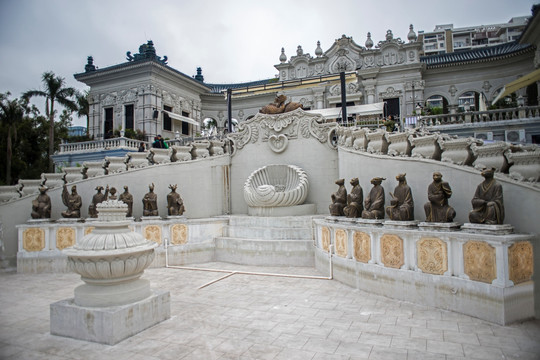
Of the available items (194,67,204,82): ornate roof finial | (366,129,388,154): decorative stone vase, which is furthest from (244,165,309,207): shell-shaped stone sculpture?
(194,67,204,82): ornate roof finial

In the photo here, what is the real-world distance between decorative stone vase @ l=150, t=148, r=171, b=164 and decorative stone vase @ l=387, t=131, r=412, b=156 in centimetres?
776

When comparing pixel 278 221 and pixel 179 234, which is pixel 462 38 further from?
pixel 179 234

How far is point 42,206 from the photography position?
34.3ft

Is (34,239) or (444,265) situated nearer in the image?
(444,265)

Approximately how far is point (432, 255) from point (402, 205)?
1.12 m

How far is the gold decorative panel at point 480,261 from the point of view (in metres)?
5.30

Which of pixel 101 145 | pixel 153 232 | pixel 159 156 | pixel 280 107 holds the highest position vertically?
pixel 280 107

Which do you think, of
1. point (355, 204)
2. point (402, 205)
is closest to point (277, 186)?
point (355, 204)

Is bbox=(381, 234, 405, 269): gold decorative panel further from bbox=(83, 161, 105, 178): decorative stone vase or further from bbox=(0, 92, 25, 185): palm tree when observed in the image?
bbox=(0, 92, 25, 185): palm tree

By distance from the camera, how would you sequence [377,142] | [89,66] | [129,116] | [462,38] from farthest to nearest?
[462,38], [89,66], [129,116], [377,142]

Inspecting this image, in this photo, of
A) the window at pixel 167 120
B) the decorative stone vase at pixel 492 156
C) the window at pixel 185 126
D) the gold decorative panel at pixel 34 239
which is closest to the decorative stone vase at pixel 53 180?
the gold decorative panel at pixel 34 239

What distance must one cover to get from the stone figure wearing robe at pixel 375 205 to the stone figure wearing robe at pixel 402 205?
1.19 ft

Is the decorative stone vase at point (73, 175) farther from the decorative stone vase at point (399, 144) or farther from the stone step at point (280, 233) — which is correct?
the decorative stone vase at point (399, 144)

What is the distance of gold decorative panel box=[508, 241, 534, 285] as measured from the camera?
17.1 ft
